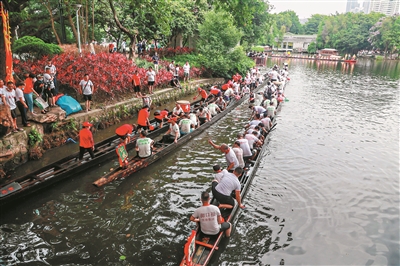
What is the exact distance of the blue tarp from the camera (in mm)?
12500

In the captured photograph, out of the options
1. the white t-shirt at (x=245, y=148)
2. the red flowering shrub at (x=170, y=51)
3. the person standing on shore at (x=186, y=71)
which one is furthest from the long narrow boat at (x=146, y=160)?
the red flowering shrub at (x=170, y=51)

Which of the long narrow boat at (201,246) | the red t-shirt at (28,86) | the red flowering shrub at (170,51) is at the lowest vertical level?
the long narrow boat at (201,246)

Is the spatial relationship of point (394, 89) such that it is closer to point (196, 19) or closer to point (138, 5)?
point (196, 19)

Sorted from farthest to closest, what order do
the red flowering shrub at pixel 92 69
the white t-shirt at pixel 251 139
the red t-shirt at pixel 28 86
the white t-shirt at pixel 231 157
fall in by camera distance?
1. the red flowering shrub at pixel 92 69
2. the red t-shirt at pixel 28 86
3. the white t-shirt at pixel 251 139
4. the white t-shirt at pixel 231 157

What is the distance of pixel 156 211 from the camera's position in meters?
7.87

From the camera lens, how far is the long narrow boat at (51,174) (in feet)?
24.6

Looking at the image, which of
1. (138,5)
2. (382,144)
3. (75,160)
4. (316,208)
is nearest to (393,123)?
(382,144)

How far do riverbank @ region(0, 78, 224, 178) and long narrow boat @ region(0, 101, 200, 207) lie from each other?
1.41 metres

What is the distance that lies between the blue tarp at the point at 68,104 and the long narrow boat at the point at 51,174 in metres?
2.87

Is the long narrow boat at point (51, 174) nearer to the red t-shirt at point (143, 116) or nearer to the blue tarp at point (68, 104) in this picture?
the red t-shirt at point (143, 116)

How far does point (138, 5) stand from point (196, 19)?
1996 centimetres

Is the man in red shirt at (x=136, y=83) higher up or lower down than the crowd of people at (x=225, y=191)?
higher up

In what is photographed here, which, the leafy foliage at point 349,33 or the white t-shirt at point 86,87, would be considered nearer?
the white t-shirt at point 86,87

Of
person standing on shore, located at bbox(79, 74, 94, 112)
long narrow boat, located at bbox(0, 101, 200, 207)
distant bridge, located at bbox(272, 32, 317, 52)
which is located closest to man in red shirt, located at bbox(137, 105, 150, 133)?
long narrow boat, located at bbox(0, 101, 200, 207)
